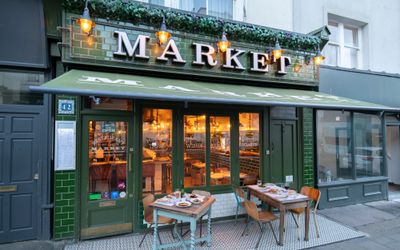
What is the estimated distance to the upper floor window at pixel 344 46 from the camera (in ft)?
26.8

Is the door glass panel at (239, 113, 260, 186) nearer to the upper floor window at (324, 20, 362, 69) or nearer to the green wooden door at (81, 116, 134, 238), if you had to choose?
the green wooden door at (81, 116, 134, 238)

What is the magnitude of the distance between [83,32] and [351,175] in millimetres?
8046

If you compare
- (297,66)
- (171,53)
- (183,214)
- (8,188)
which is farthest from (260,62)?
(8,188)

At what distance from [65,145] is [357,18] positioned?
31.2 feet

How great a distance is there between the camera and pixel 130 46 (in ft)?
16.2

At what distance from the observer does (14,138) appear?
4.71m

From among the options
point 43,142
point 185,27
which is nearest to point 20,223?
point 43,142

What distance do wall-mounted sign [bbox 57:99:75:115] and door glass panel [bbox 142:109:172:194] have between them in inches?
55.6

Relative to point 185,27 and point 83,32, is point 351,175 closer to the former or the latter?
point 185,27

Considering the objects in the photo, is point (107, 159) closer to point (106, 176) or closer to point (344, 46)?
point (106, 176)

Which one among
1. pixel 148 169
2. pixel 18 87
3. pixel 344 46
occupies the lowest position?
pixel 148 169

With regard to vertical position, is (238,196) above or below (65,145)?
below

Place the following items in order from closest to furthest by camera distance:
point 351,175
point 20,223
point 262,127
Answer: point 20,223
point 262,127
point 351,175

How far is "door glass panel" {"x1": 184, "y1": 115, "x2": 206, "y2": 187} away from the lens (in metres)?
5.70
